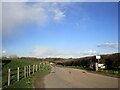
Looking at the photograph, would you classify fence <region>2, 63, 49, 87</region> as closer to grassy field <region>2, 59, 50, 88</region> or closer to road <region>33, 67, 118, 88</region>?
grassy field <region>2, 59, 50, 88</region>

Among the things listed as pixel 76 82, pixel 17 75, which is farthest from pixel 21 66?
pixel 76 82

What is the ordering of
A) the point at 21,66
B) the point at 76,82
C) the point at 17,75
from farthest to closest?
the point at 21,66
the point at 17,75
the point at 76,82

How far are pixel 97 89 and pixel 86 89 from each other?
2.18 feet

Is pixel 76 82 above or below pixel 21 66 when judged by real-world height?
above

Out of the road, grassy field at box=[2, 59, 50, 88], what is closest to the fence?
grassy field at box=[2, 59, 50, 88]

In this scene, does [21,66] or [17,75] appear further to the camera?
[21,66]

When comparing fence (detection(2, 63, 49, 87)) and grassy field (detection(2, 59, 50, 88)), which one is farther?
fence (detection(2, 63, 49, 87))

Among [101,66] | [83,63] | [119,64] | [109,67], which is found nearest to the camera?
[119,64]

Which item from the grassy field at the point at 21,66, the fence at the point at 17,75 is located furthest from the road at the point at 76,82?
the fence at the point at 17,75

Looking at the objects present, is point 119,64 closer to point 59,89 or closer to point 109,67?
point 109,67

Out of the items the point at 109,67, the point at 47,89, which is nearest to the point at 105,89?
the point at 47,89

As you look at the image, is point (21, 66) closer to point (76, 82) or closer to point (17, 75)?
point (17, 75)

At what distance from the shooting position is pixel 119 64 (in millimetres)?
24188

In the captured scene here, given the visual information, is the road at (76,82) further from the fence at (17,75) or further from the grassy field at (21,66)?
the fence at (17,75)
